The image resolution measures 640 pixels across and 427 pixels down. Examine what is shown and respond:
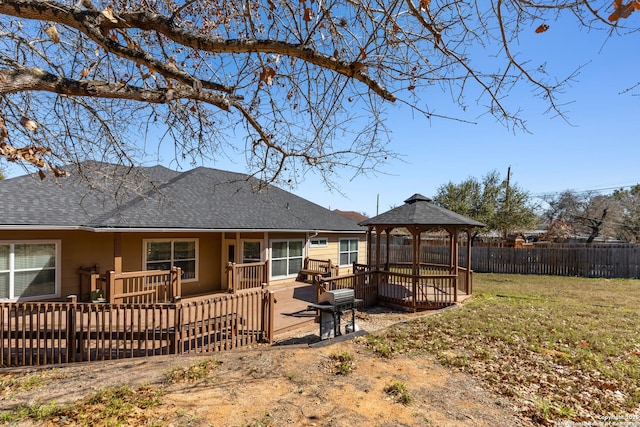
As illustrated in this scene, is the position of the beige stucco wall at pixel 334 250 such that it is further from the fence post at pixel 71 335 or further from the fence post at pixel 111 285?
the fence post at pixel 71 335

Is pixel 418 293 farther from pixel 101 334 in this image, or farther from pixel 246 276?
pixel 101 334

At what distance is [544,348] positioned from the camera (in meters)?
6.38

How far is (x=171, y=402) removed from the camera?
4.24 metres

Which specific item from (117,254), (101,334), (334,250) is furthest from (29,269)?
(334,250)

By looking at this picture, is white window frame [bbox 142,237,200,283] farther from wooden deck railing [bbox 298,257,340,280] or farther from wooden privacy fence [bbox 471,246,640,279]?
wooden privacy fence [bbox 471,246,640,279]

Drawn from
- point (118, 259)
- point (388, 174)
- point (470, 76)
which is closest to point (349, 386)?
point (388, 174)

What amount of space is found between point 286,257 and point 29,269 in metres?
8.38

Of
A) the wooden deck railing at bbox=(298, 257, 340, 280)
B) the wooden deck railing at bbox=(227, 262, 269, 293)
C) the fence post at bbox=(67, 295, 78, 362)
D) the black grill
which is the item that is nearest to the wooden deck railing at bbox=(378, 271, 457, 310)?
the wooden deck railing at bbox=(298, 257, 340, 280)

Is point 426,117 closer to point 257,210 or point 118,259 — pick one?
point 118,259

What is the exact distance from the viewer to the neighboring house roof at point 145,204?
8203mm

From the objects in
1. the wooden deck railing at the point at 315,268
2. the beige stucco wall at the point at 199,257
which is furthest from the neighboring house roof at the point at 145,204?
the wooden deck railing at the point at 315,268

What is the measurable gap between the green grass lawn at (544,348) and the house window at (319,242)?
7.29 meters

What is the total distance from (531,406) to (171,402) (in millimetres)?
4620

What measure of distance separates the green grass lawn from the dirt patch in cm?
52
